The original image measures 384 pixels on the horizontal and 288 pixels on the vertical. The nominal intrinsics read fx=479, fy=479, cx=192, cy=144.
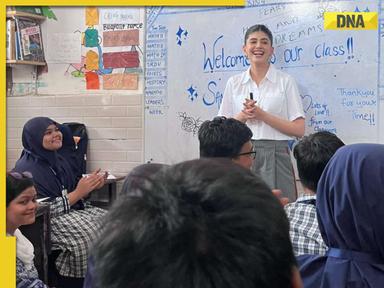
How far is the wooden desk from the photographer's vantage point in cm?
246

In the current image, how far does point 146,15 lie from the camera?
3.76m

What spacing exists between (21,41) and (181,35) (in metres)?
1.46

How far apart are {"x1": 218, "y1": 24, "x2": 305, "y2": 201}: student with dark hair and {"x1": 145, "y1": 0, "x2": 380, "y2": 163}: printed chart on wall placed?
174mm

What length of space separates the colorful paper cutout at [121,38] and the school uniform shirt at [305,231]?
A: 274 centimetres

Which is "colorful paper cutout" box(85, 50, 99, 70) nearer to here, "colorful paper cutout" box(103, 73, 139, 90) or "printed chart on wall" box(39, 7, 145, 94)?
"printed chart on wall" box(39, 7, 145, 94)

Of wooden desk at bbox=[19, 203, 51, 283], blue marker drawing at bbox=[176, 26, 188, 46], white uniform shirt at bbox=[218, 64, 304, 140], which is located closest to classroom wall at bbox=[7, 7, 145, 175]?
blue marker drawing at bbox=[176, 26, 188, 46]

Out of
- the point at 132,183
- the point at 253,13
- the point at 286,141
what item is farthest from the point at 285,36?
the point at 132,183

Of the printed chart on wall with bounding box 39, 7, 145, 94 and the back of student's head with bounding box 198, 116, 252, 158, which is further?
the printed chart on wall with bounding box 39, 7, 145, 94

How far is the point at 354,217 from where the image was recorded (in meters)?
1.11

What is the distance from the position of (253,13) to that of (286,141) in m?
0.93

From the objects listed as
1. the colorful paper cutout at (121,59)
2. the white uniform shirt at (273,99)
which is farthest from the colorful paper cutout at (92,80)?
the white uniform shirt at (273,99)

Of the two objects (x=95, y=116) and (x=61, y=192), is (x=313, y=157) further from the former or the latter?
(x=95, y=116)

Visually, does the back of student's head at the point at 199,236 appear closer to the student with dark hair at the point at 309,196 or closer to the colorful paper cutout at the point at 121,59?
the student with dark hair at the point at 309,196

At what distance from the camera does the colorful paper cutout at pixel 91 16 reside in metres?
4.14
